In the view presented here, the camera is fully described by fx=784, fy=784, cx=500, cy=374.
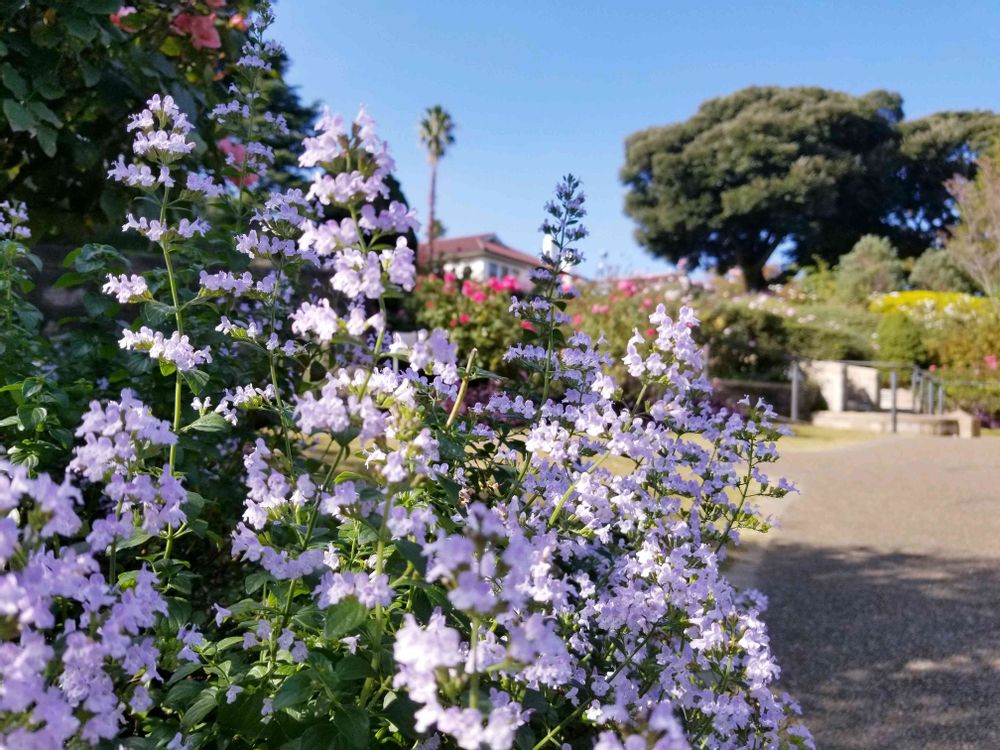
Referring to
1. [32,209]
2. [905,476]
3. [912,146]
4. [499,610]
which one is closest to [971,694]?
[499,610]

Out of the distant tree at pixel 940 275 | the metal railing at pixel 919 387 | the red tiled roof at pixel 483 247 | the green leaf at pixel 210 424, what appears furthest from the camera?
the red tiled roof at pixel 483 247

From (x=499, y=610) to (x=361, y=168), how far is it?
0.66 metres

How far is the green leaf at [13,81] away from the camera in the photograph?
110 inches

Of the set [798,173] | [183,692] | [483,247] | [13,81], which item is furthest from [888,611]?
[483,247]

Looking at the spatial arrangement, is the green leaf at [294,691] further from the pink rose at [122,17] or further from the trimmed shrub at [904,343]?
the trimmed shrub at [904,343]

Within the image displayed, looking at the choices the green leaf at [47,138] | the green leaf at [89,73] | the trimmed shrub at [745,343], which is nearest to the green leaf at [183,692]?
the green leaf at [47,138]

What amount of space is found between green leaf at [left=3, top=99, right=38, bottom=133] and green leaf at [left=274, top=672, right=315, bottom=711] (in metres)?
2.48

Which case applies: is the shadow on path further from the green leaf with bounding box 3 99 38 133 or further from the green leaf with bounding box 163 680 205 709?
the green leaf with bounding box 3 99 38 133

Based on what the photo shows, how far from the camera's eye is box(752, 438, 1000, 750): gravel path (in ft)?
8.75

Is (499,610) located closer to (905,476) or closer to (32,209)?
(32,209)

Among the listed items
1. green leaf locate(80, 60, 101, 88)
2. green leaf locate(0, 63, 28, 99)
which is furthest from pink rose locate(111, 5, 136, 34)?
green leaf locate(0, 63, 28, 99)

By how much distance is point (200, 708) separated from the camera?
1238 mm

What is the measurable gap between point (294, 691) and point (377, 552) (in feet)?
0.83

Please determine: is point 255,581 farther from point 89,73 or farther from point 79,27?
point 89,73
